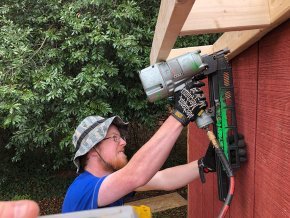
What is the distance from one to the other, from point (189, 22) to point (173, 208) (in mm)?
5676

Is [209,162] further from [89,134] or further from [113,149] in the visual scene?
[89,134]

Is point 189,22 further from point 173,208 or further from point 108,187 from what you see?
point 173,208

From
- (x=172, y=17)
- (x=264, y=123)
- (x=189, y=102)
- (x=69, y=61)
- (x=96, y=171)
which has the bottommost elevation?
(x=96, y=171)

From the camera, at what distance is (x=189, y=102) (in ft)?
6.15

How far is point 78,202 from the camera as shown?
7.62 ft

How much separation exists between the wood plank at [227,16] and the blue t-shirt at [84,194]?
1144mm

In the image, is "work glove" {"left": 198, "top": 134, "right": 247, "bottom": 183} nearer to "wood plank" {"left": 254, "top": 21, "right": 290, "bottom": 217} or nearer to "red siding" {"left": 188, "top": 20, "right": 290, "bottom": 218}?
"red siding" {"left": 188, "top": 20, "right": 290, "bottom": 218}

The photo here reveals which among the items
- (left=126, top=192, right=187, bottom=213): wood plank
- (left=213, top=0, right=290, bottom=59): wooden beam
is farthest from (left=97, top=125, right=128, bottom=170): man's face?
(left=126, top=192, right=187, bottom=213): wood plank

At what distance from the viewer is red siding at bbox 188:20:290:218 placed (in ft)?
5.02

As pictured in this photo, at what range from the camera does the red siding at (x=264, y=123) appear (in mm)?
1529

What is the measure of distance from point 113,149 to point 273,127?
4.46 ft

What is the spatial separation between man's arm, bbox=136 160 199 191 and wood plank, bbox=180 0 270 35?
120 centimetres

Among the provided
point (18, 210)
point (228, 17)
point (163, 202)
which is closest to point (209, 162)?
point (228, 17)

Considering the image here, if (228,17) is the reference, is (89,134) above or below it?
below
